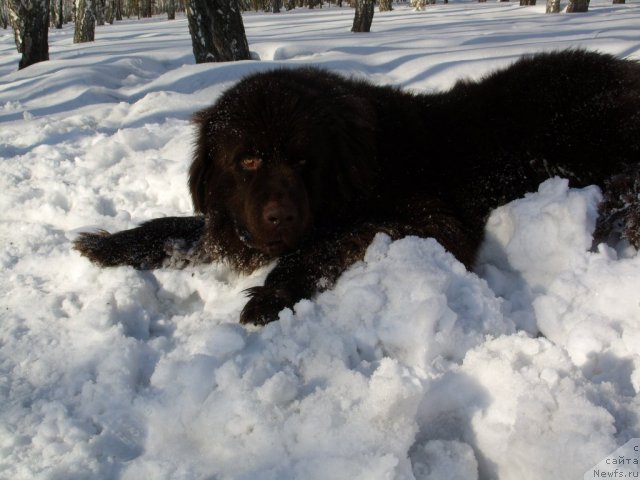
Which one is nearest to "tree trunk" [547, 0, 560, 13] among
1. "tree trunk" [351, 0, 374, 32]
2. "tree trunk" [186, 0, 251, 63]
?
"tree trunk" [351, 0, 374, 32]

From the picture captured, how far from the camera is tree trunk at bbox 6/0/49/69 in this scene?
10.3 meters

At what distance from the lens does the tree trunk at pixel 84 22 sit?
661 inches

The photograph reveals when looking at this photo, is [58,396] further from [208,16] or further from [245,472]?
[208,16]

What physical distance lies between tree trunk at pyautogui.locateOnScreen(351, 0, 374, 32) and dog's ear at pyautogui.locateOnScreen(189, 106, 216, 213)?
1058 centimetres

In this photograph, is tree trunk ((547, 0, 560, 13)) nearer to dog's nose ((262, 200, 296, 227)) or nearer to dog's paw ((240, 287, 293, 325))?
dog's nose ((262, 200, 296, 227))

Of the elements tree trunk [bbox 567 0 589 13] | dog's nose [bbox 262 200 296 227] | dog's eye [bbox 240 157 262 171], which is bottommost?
Answer: dog's nose [bbox 262 200 296 227]

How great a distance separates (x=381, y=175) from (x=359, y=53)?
569 centimetres

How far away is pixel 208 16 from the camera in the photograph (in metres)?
7.18

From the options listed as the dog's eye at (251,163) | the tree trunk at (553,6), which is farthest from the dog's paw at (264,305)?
the tree trunk at (553,6)

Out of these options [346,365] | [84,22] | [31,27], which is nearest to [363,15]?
[31,27]

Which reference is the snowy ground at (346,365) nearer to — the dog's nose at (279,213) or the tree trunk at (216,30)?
the dog's nose at (279,213)

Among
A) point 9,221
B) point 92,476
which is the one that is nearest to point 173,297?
point 92,476

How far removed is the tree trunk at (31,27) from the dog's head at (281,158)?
30.9 ft

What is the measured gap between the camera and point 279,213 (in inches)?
93.9
